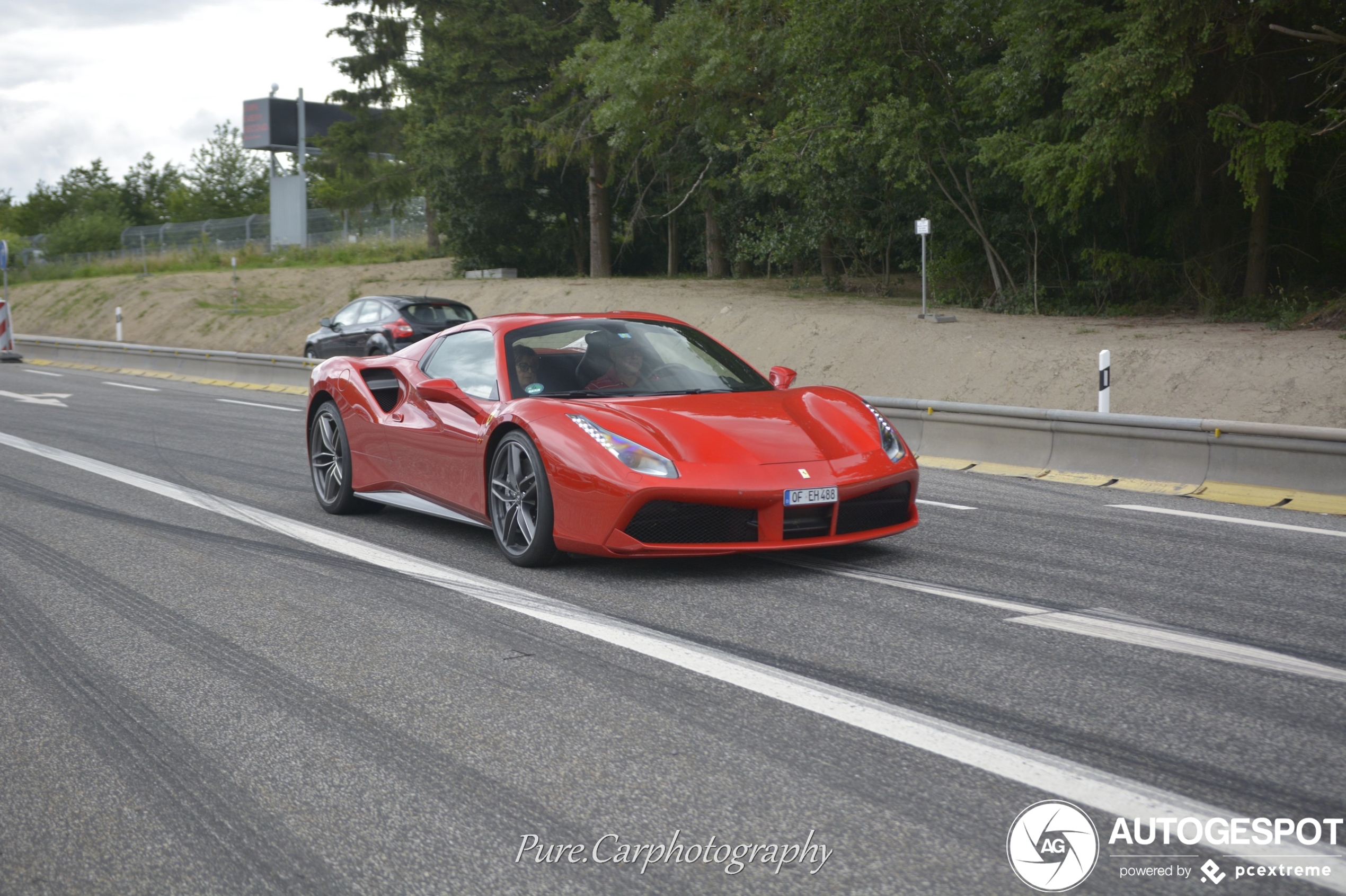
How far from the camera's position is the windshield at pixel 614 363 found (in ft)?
22.0

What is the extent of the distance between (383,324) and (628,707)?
57.9 ft

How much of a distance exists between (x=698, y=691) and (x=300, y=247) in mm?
51207

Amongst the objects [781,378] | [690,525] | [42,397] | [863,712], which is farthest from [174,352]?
[863,712]

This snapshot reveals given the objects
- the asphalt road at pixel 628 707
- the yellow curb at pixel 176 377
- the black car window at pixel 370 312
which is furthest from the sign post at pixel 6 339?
the asphalt road at pixel 628 707

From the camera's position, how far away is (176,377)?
24750 mm

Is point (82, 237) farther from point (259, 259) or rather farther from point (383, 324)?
point (383, 324)

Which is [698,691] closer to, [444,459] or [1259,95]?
[444,459]

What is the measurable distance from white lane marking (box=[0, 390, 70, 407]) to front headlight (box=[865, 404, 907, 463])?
45.1ft

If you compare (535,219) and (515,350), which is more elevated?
(535,219)

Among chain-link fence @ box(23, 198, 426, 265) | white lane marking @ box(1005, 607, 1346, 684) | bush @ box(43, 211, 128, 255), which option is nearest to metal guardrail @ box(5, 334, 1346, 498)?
white lane marking @ box(1005, 607, 1346, 684)

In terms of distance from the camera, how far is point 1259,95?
18.1 m

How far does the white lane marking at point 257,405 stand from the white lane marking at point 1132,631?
1229cm

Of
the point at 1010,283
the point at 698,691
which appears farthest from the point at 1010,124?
the point at 698,691

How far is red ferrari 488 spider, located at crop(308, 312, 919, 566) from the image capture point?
5.71m
